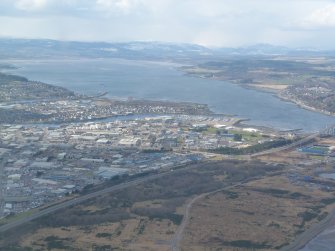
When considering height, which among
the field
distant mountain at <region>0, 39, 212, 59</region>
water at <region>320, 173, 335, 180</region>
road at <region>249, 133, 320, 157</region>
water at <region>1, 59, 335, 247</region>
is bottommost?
the field

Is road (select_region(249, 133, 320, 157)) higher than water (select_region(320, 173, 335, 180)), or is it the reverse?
road (select_region(249, 133, 320, 157))

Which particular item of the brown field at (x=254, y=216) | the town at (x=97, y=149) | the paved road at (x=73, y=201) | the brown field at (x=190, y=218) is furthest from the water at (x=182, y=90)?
the paved road at (x=73, y=201)

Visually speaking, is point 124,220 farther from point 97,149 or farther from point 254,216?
point 97,149

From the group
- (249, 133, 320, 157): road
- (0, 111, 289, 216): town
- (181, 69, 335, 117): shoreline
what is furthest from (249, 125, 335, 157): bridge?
(181, 69, 335, 117): shoreline

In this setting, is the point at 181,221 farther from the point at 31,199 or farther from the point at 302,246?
the point at 31,199

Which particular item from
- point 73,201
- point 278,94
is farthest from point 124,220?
point 278,94

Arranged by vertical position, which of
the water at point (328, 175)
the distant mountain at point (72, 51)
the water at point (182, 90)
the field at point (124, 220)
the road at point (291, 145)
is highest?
the distant mountain at point (72, 51)

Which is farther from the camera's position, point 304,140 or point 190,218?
point 304,140

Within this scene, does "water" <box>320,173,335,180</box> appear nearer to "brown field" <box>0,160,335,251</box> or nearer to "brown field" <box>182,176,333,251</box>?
"brown field" <box>0,160,335,251</box>

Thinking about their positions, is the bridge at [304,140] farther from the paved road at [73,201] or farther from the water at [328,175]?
the paved road at [73,201]
